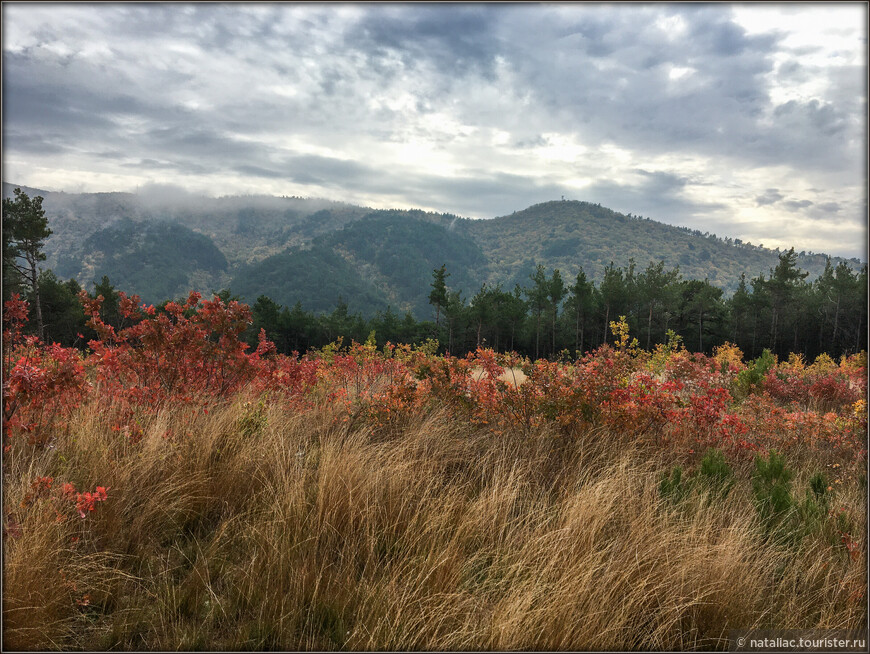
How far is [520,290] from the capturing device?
183ft

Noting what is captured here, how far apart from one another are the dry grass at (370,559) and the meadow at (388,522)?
0.05 feet

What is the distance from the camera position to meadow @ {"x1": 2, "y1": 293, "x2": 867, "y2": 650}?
2.11m

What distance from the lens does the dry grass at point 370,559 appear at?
81.5 inches

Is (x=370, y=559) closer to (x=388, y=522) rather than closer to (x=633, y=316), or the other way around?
(x=388, y=522)

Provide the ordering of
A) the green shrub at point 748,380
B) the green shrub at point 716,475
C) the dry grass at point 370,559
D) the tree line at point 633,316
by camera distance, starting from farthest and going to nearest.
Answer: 1. the tree line at point 633,316
2. the green shrub at point 748,380
3. the green shrub at point 716,475
4. the dry grass at point 370,559

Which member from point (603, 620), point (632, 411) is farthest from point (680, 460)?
point (603, 620)

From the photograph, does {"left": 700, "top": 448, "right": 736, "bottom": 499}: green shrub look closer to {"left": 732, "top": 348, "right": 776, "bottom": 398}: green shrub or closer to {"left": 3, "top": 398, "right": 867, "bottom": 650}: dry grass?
{"left": 3, "top": 398, "right": 867, "bottom": 650}: dry grass

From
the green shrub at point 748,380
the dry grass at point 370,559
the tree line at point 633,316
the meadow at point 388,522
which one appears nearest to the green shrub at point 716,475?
the meadow at point 388,522

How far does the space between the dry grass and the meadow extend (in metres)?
0.02

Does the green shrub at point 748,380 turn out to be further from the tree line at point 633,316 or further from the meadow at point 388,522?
the tree line at point 633,316

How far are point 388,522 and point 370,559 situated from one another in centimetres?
41

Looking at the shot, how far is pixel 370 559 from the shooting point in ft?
8.29

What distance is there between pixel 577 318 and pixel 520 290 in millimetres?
8254

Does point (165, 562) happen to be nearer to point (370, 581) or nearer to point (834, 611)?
point (370, 581)
